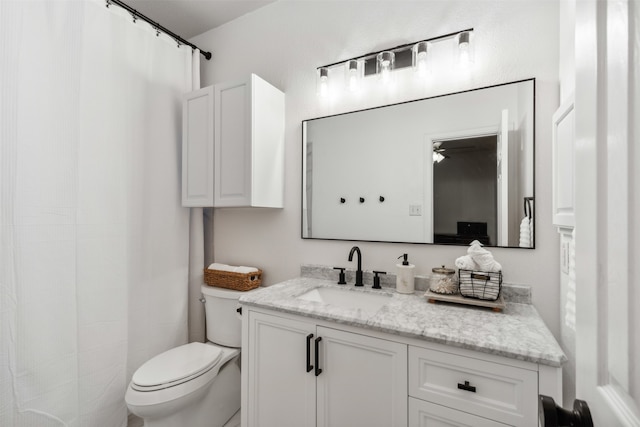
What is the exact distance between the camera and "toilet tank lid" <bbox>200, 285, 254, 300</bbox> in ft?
6.09

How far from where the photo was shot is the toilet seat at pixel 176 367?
1.43 m

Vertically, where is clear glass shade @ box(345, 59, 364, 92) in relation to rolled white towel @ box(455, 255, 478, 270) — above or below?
above

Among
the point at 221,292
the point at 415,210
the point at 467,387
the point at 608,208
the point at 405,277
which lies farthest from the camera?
the point at 221,292

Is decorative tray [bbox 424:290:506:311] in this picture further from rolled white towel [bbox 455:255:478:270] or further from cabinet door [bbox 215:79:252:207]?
cabinet door [bbox 215:79:252:207]

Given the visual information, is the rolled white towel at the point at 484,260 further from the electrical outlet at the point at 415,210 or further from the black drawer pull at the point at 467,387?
the black drawer pull at the point at 467,387

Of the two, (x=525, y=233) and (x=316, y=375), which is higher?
(x=525, y=233)

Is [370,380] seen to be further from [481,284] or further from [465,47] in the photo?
[465,47]

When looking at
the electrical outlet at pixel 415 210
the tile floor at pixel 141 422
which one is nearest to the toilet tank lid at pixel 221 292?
the tile floor at pixel 141 422

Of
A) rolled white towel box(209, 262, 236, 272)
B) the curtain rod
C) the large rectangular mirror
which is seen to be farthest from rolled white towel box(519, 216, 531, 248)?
the curtain rod

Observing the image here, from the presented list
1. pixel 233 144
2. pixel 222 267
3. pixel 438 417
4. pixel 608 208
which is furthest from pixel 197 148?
pixel 608 208

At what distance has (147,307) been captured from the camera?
6.20 ft

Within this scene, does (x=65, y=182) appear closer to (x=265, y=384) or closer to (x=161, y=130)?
(x=161, y=130)

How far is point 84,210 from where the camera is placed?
1578 millimetres

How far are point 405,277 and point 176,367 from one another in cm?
126
